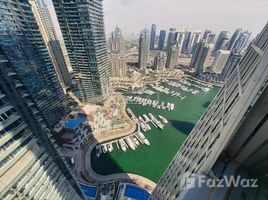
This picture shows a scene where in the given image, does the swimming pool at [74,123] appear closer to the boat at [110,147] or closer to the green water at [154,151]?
the green water at [154,151]

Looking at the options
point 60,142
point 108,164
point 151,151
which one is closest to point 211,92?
point 151,151

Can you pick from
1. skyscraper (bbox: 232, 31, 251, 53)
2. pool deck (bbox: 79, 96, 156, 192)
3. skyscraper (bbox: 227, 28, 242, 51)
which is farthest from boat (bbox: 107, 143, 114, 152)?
skyscraper (bbox: 227, 28, 242, 51)

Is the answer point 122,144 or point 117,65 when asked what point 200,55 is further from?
point 122,144

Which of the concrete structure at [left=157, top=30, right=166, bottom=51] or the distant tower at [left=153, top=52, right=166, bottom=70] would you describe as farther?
the concrete structure at [left=157, top=30, right=166, bottom=51]

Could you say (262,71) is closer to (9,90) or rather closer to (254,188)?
(254,188)

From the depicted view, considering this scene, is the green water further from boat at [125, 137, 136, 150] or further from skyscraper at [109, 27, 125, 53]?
skyscraper at [109, 27, 125, 53]

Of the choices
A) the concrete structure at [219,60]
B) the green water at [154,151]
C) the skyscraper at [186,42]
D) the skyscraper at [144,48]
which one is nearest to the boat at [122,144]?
the green water at [154,151]
